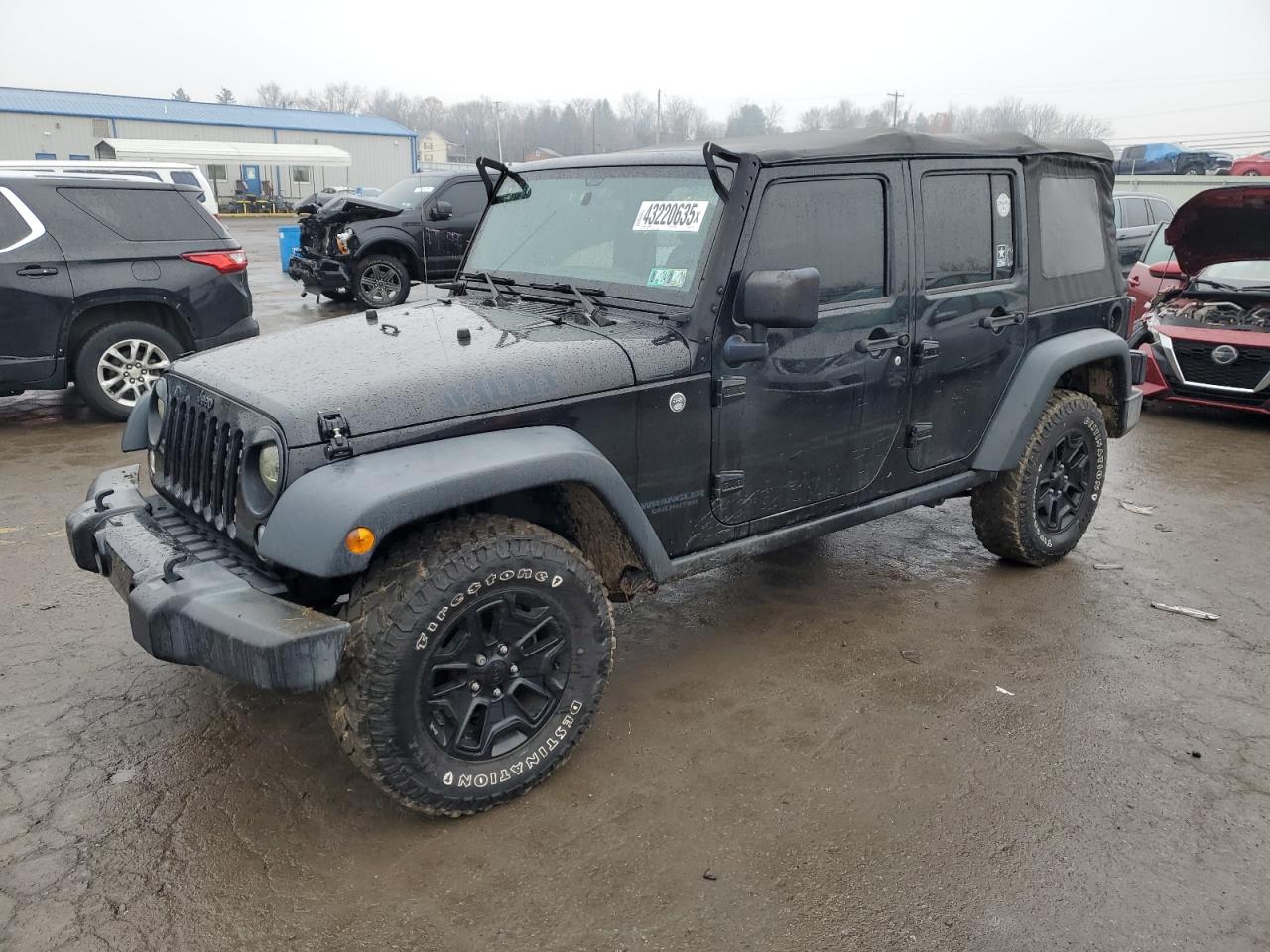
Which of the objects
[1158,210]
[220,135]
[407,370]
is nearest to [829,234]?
[407,370]

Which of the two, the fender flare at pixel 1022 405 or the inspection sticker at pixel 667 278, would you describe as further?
the fender flare at pixel 1022 405

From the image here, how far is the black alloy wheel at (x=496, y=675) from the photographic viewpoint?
2.74 m

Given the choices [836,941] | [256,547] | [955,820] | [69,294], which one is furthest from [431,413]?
[69,294]

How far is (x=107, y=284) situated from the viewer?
22.9 ft

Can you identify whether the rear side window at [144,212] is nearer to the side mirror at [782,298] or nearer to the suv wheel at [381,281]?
the suv wheel at [381,281]

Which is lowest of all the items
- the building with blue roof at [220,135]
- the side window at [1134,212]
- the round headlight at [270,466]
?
the round headlight at [270,466]

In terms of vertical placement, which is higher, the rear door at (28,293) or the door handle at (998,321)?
the rear door at (28,293)

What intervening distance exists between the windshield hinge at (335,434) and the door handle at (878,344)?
200 centimetres

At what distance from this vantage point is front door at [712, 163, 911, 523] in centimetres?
336

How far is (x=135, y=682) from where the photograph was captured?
11.8ft

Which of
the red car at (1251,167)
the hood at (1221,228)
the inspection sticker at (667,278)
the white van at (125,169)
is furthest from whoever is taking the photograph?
the red car at (1251,167)

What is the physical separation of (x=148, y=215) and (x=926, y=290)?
6.16 m

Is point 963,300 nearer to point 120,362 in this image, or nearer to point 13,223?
point 120,362

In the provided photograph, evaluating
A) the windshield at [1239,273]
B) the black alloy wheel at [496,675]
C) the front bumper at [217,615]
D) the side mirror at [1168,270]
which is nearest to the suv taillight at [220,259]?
the front bumper at [217,615]
